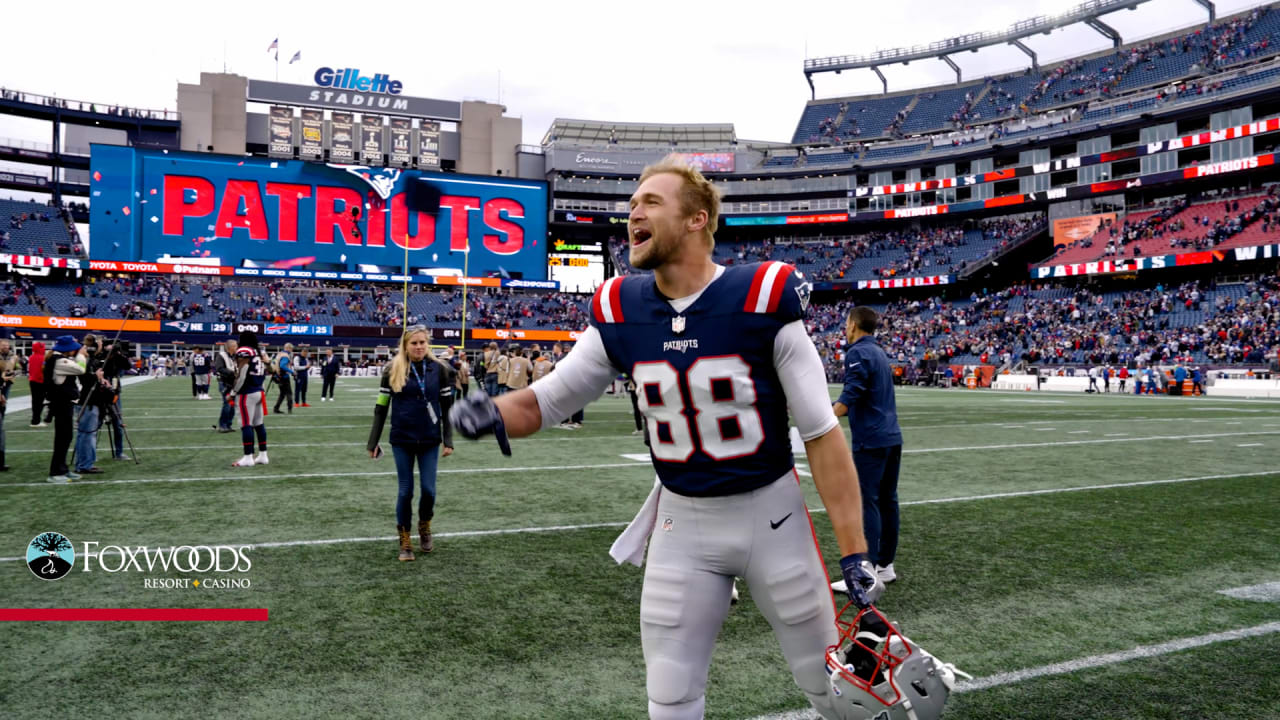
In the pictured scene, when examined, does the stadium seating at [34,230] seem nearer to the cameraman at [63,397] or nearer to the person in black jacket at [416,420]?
the cameraman at [63,397]

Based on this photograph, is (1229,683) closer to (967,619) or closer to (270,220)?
(967,619)

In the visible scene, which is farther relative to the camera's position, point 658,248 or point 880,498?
point 880,498

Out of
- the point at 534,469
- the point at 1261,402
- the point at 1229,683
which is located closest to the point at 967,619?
the point at 1229,683

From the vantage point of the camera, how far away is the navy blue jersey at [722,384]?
7.50ft

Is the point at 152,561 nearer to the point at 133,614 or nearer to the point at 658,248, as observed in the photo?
the point at 133,614

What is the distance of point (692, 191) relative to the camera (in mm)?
2449

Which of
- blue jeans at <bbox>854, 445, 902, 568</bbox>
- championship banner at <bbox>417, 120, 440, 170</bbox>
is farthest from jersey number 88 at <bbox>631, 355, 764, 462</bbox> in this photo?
championship banner at <bbox>417, 120, 440, 170</bbox>

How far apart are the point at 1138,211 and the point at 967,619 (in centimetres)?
5825

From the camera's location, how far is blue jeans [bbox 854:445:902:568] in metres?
5.48

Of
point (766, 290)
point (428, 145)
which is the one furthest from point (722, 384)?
point (428, 145)

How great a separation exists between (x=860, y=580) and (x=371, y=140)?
69.7 meters

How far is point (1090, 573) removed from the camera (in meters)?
5.83

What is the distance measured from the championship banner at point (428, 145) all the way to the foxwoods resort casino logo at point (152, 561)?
212 feet

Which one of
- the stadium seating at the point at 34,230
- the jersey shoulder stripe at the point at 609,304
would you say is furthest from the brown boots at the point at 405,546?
the stadium seating at the point at 34,230
